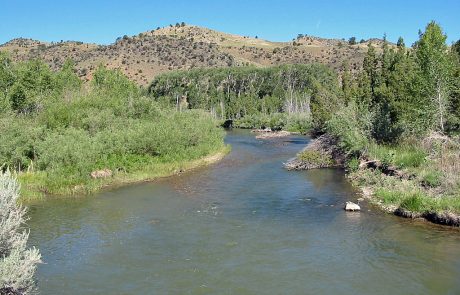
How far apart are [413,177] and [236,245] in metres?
15.3

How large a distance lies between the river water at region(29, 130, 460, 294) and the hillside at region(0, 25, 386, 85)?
120340 mm

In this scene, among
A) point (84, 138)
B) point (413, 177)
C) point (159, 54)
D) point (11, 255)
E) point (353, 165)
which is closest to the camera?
point (11, 255)

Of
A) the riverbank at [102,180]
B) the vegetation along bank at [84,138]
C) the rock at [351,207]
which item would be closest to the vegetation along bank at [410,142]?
the rock at [351,207]

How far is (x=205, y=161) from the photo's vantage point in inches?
2009

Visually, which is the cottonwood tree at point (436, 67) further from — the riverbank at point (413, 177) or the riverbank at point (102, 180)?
the riverbank at point (102, 180)

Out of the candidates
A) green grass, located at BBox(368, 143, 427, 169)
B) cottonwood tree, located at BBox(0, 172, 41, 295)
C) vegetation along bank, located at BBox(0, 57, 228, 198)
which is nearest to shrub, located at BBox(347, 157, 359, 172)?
green grass, located at BBox(368, 143, 427, 169)

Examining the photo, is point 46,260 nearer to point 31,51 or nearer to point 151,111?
point 151,111

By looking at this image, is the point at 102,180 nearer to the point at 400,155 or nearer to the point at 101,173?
the point at 101,173

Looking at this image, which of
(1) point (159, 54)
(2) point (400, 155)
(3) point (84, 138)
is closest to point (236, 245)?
(2) point (400, 155)

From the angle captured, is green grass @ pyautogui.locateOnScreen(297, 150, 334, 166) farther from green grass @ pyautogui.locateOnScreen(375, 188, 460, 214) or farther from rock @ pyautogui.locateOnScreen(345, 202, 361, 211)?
rock @ pyautogui.locateOnScreen(345, 202, 361, 211)

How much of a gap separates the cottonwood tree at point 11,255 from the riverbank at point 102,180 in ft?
71.6

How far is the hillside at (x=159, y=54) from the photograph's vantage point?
517 ft

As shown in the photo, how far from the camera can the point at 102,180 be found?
127 feet

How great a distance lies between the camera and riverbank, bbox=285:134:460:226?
87.6ft
